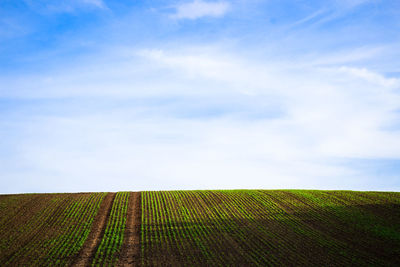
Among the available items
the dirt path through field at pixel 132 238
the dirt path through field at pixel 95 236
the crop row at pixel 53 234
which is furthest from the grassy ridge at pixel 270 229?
the crop row at pixel 53 234

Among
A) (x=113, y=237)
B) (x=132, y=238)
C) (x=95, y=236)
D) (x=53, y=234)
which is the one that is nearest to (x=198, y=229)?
(x=132, y=238)

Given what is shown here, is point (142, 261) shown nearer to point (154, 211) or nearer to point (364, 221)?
point (154, 211)

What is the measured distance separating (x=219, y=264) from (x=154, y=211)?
1706 centimetres

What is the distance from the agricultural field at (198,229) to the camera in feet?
80.0

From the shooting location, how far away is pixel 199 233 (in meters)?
30.3

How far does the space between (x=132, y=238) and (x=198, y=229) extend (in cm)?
681

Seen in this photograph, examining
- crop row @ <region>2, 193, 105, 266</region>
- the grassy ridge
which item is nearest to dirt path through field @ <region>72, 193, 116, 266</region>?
crop row @ <region>2, 193, 105, 266</region>

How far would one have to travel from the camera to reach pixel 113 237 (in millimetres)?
29172

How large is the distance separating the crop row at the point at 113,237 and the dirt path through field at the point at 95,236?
0.40 metres

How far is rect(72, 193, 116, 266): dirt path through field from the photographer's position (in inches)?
949

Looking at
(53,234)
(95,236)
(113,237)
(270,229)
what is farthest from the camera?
(270,229)

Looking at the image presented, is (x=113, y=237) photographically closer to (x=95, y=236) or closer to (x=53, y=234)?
(x=95, y=236)

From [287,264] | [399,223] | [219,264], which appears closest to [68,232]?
[219,264]

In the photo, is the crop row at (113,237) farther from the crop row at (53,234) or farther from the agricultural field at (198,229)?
the crop row at (53,234)
